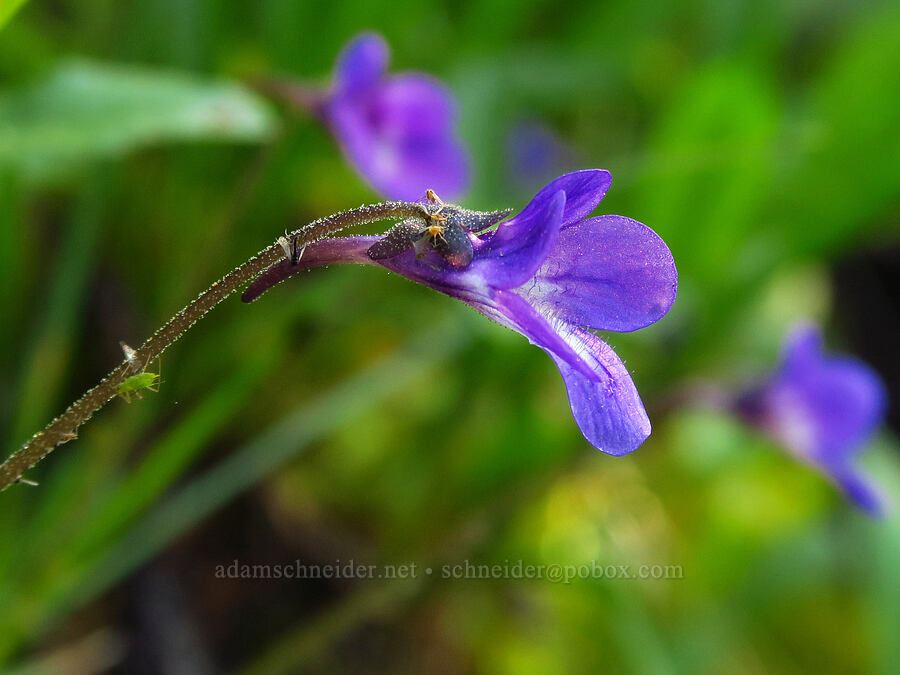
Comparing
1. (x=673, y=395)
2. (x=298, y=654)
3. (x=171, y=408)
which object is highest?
(x=171, y=408)

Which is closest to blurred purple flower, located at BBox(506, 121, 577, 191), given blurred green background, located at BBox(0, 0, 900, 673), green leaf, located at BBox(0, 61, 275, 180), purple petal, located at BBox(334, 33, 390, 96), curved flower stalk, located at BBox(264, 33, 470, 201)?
blurred green background, located at BBox(0, 0, 900, 673)

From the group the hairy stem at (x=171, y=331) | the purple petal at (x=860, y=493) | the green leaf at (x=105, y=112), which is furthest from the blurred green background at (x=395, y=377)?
the hairy stem at (x=171, y=331)

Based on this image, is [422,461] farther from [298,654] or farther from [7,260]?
[7,260]

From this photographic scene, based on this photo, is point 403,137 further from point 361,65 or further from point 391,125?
point 361,65

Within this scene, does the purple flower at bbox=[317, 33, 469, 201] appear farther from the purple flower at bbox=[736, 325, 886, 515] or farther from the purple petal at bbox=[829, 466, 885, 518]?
the purple petal at bbox=[829, 466, 885, 518]

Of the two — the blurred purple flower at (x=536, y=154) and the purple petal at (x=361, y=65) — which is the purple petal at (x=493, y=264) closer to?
the purple petal at (x=361, y=65)

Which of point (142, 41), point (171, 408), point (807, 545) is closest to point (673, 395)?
point (807, 545)
